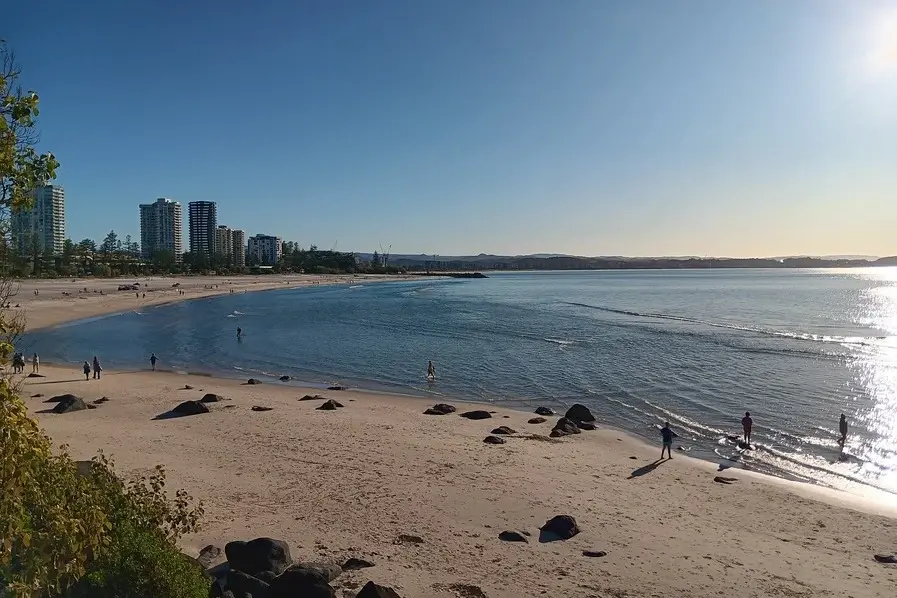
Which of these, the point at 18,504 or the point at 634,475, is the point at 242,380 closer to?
the point at 634,475

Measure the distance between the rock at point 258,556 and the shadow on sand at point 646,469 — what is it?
10.9 meters

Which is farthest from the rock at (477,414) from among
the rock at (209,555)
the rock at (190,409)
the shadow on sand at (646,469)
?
the rock at (209,555)

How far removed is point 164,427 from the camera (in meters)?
21.5

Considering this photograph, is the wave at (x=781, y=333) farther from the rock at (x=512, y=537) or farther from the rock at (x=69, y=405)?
the rock at (x=69, y=405)

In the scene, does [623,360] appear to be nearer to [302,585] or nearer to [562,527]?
[562,527]

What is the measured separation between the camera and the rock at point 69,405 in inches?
921

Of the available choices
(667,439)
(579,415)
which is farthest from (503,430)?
(667,439)

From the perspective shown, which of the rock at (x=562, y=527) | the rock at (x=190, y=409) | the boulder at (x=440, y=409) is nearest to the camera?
the rock at (x=562, y=527)

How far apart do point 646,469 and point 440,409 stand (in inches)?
387

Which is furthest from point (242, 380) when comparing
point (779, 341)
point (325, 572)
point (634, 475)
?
point (779, 341)

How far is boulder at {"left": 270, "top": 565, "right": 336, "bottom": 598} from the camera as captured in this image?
8.40 m

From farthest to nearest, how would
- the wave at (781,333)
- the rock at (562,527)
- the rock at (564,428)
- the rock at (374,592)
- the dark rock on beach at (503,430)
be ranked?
the wave at (781,333), the rock at (564,428), the dark rock on beach at (503,430), the rock at (562,527), the rock at (374,592)

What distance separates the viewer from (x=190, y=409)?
2366 cm

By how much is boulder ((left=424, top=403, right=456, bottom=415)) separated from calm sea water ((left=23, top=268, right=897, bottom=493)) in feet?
12.2
